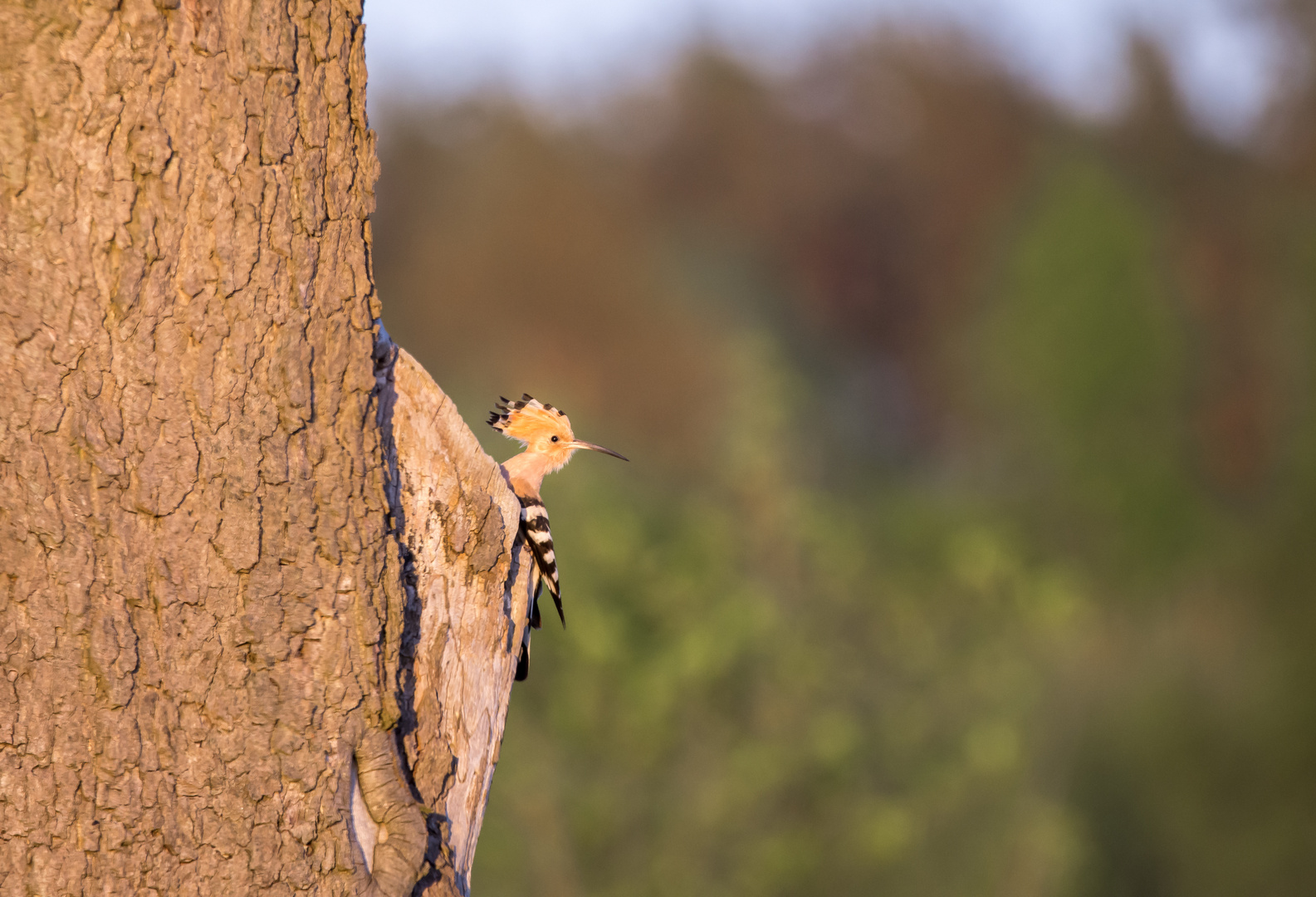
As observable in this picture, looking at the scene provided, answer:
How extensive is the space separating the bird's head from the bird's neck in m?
0.01

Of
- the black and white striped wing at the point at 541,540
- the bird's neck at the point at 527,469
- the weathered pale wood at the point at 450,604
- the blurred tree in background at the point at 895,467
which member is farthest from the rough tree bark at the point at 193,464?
the blurred tree in background at the point at 895,467

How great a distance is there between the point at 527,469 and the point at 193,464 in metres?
1.73

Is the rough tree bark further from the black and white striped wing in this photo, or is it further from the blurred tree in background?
the blurred tree in background

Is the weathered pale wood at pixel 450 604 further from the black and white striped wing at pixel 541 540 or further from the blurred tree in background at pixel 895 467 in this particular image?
the blurred tree in background at pixel 895 467

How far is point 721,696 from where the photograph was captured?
6.44 meters

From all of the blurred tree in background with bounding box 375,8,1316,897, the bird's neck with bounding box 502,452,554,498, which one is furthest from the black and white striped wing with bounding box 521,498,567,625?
the blurred tree in background with bounding box 375,8,1316,897

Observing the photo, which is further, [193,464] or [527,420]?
[527,420]

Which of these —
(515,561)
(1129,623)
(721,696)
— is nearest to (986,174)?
(1129,623)

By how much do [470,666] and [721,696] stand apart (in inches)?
179

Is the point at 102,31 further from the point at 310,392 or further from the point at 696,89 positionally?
the point at 696,89

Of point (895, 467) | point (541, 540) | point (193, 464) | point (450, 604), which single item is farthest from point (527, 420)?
point (895, 467)

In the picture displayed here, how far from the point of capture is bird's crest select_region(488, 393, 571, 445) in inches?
129

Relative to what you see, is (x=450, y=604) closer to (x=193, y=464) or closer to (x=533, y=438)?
(x=193, y=464)

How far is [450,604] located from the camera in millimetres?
1980
